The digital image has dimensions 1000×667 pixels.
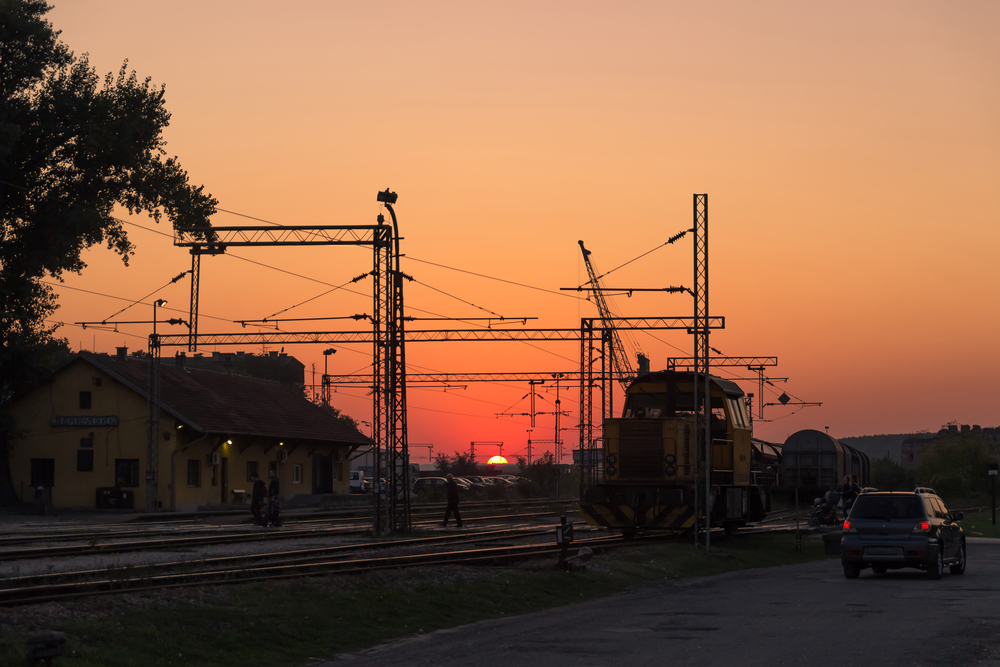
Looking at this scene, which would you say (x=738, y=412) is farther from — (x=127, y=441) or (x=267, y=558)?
(x=127, y=441)

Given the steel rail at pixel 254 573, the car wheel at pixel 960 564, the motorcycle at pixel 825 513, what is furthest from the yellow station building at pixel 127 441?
the car wheel at pixel 960 564

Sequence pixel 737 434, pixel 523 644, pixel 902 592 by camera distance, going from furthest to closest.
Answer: pixel 737 434 → pixel 902 592 → pixel 523 644

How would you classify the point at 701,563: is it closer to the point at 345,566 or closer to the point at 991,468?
the point at 345,566

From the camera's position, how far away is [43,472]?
5406 centimetres

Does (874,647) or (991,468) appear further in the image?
(991,468)

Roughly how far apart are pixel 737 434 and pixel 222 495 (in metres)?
33.2

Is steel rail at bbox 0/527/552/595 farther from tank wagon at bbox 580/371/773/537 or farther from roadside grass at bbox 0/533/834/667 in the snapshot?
tank wagon at bbox 580/371/773/537

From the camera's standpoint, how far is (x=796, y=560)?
27.6m

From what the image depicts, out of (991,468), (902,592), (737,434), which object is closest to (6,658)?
(902,592)

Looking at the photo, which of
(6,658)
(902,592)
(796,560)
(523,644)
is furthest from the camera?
(796,560)

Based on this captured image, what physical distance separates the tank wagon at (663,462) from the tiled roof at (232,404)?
2840 centimetres

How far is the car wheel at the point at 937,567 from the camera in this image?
20.7 meters

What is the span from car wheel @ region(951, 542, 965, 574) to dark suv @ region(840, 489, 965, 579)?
Answer: 1.51ft

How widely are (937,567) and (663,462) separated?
27.1ft
